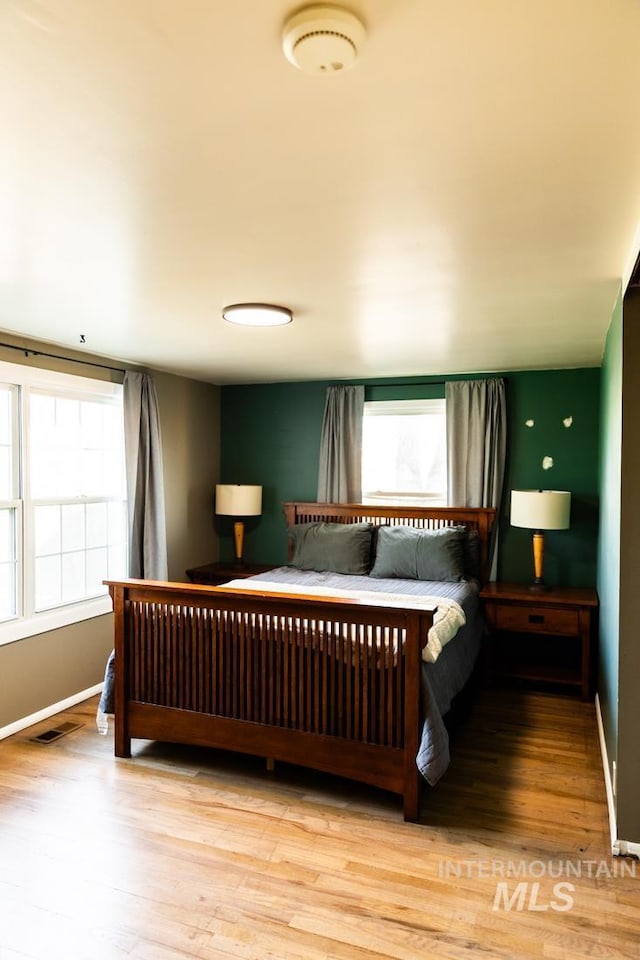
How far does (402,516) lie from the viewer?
195 inches

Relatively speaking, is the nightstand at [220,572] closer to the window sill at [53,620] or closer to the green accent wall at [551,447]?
the green accent wall at [551,447]

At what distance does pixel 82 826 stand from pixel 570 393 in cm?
405

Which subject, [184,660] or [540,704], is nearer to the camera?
[184,660]

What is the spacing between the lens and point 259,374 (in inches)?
204

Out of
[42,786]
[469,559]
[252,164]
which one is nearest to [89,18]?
[252,164]

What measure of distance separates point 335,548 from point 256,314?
A: 7.21 ft

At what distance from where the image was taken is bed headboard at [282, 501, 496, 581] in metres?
4.72

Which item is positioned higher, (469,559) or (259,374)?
(259,374)

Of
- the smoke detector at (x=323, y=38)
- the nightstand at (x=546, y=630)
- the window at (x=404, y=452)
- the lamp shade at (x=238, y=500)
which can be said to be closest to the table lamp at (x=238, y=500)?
the lamp shade at (x=238, y=500)

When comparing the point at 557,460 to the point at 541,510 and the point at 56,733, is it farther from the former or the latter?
the point at 56,733

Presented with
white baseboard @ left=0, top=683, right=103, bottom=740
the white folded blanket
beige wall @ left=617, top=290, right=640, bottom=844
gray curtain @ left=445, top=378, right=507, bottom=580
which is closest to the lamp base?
the white folded blanket

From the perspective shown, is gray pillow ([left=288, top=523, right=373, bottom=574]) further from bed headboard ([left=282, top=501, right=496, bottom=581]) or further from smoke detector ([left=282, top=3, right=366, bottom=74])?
smoke detector ([left=282, top=3, right=366, bottom=74])

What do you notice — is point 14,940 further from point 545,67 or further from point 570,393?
point 570,393

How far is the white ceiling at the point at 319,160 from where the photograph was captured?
1.12m
